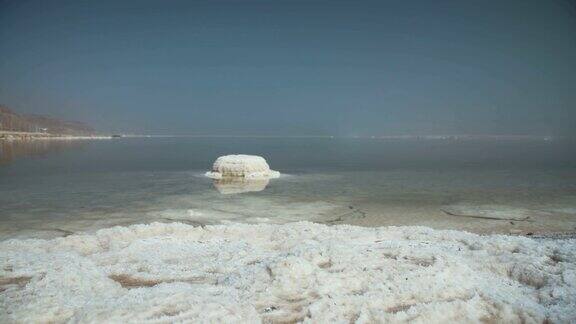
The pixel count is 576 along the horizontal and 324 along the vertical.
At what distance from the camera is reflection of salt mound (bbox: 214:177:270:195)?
2419 cm

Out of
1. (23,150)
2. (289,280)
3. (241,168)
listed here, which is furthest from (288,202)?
(23,150)

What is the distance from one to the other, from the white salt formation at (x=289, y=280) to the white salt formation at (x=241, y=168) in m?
18.8

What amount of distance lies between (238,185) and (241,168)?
3.48 m

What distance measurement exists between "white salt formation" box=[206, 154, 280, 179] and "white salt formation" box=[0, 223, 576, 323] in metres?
18.8

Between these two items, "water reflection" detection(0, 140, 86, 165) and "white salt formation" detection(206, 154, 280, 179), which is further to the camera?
"water reflection" detection(0, 140, 86, 165)

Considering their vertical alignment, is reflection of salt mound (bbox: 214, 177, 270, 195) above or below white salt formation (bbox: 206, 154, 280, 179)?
below

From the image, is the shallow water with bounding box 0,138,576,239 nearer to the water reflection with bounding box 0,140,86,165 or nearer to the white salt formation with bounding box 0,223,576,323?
the white salt formation with bounding box 0,223,576,323

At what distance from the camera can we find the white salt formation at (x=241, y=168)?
29.8m

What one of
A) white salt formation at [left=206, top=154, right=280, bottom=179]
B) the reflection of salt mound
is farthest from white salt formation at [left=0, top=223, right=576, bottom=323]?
white salt formation at [left=206, top=154, right=280, bottom=179]

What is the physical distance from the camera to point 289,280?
7566 millimetres

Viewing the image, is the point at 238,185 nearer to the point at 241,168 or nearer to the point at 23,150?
the point at 241,168

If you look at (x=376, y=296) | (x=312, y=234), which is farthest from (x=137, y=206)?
(x=376, y=296)

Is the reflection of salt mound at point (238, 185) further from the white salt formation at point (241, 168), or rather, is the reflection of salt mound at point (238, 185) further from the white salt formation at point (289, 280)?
the white salt formation at point (289, 280)

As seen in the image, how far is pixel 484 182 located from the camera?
96.4 ft
